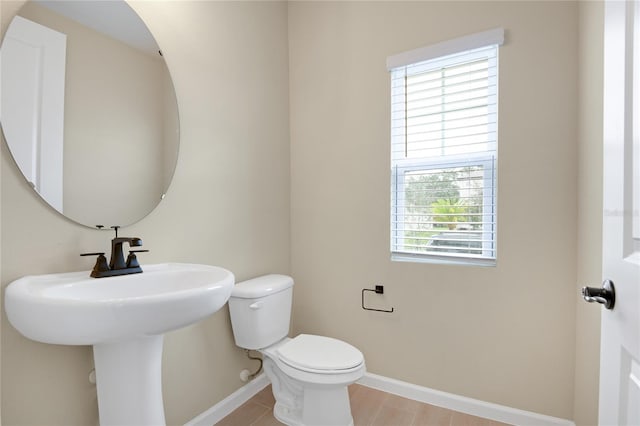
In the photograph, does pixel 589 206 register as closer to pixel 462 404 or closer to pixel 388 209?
pixel 388 209

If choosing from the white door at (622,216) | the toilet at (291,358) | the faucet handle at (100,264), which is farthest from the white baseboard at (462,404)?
the faucet handle at (100,264)

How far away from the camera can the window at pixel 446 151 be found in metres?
1.74

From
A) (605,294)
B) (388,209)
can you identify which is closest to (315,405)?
(388,209)

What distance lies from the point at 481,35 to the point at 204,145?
1.59 m

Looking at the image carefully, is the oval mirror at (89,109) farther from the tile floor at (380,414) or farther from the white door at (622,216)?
the white door at (622,216)

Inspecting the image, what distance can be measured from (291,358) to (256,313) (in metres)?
0.30

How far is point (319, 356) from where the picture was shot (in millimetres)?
1578

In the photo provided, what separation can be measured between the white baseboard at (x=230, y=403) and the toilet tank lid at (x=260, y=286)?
62 centimetres

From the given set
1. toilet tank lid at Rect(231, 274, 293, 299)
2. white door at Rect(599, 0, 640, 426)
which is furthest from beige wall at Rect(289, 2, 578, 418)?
white door at Rect(599, 0, 640, 426)

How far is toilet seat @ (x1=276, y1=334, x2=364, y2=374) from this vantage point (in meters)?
1.48

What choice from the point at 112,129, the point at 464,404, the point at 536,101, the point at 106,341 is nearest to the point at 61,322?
the point at 106,341

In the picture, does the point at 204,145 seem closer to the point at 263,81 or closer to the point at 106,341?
the point at 263,81

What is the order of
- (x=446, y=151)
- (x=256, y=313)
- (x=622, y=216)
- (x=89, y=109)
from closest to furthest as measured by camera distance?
(x=622, y=216)
(x=89, y=109)
(x=256, y=313)
(x=446, y=151)

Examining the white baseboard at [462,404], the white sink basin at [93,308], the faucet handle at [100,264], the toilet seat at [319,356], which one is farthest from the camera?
the white baseboard at [462,404]
